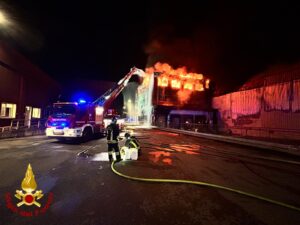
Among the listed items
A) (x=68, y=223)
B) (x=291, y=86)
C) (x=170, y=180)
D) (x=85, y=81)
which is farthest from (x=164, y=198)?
(x=85, y=81)

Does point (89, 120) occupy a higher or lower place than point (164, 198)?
higher

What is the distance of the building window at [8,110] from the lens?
1789cm

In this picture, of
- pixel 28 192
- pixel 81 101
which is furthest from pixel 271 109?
pixel 28 192

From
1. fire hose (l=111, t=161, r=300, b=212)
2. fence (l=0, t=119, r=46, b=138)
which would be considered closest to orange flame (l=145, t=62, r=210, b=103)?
fence (l=0, t=119, r=46, b=138)

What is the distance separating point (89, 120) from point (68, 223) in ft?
37.3

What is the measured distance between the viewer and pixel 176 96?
42.3m

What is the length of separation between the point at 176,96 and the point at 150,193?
3814 centimetres

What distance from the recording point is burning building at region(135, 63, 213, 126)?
40312 mm

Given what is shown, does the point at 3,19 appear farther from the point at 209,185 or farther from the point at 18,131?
the point at 209,185

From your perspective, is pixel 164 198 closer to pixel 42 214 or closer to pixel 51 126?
pixel 42 214

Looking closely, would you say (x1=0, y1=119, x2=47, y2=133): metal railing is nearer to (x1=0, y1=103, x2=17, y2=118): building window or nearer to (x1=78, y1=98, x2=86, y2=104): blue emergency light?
(x1=0, y1=103, x2=17, y2=118): building window

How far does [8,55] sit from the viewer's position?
18266mm

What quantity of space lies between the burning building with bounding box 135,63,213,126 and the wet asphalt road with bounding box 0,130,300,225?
29408mm

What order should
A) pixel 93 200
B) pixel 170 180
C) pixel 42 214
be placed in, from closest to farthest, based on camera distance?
pixel 42 214, pixel 93 200, pixel 170 180
